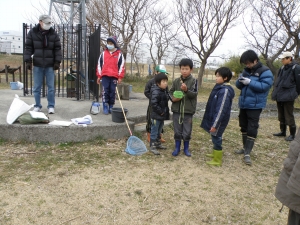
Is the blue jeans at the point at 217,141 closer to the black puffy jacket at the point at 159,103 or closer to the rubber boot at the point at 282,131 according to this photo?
the black puffy jacket at the point at 159,103

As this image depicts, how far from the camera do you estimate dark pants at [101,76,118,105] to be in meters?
5.25

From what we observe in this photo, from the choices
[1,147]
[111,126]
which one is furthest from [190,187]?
[1,147]

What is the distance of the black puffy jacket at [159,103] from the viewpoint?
393cm

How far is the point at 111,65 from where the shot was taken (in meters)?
5.21

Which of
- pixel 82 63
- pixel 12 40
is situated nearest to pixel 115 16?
pixel 82 63

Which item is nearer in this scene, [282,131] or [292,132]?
[292,132]

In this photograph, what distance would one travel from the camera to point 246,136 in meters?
4.25

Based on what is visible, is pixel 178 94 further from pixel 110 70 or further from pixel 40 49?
pixel 40 49

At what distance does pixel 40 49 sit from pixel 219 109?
3.18 meters

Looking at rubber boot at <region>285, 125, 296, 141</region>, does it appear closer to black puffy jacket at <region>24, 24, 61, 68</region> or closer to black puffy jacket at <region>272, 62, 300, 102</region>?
black puffy jacket at <region>272, 62, 300, 102</region>

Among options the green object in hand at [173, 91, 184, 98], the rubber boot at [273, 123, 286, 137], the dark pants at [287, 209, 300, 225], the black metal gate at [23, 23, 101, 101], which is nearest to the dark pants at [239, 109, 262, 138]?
the green object in hand at [173, 91, 184, 98]

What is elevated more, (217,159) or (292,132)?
(292,132)

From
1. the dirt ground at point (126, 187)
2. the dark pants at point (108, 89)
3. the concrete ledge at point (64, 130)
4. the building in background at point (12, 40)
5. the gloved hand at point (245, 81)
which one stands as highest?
the building in background at point (12, 40)

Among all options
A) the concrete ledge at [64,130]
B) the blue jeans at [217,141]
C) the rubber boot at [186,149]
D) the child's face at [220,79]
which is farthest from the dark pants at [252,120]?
the concrete ledge at [64,130]
